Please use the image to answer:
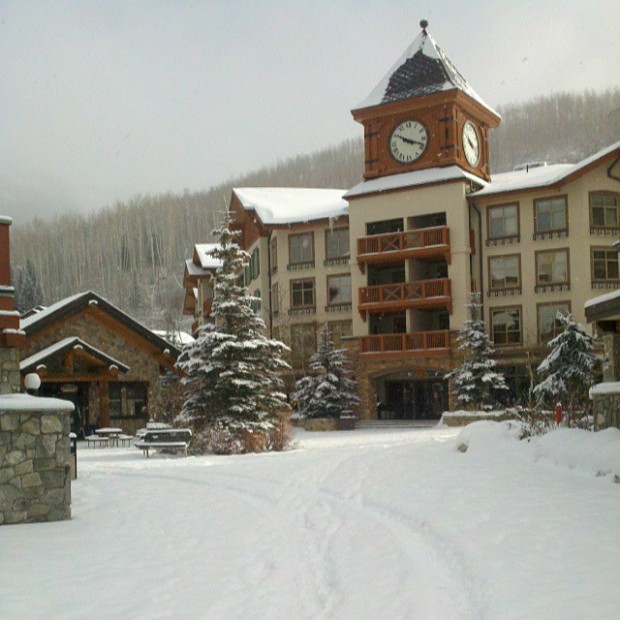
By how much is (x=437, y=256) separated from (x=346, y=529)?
2856cm

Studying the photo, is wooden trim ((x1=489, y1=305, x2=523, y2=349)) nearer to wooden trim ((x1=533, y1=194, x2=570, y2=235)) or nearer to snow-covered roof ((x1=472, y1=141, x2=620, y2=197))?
wooden trim ((x1=533, y1=194, x2=570, y2=235))

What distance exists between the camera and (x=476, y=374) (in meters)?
33.3

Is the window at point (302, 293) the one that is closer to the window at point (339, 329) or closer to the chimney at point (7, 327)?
the window at point (339, 329)

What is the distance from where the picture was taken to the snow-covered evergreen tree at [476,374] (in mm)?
32938

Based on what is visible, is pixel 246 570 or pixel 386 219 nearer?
pixel 246 570

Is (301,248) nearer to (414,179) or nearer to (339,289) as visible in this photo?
(339,289)

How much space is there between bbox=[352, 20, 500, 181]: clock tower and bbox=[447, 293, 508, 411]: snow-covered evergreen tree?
7949 millimetres

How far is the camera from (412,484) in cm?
1397

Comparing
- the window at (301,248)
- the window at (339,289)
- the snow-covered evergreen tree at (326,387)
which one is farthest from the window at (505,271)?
the window at (301,248)

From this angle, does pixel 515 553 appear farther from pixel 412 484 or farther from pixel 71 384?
pixel 71 384

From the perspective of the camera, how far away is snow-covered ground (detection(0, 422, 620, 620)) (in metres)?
7.38

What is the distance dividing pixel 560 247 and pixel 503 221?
2.66 m

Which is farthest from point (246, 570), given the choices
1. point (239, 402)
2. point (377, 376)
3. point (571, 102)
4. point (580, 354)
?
point (571, 102)

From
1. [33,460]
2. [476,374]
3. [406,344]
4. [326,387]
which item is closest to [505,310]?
[406,344]
